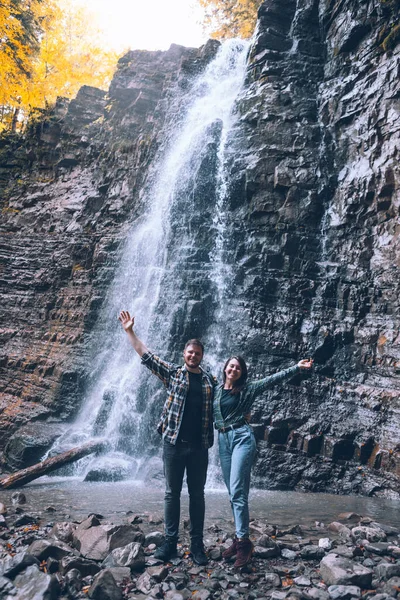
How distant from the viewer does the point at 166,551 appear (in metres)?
4.29

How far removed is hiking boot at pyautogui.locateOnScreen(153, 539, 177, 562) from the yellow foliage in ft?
71.3

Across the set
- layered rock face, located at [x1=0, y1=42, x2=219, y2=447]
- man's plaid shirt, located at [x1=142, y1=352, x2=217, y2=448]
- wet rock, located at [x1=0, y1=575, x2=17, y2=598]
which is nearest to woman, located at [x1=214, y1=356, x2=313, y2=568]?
man's plaid shirt, located at [x1=142, y1=352, x2=217, y2=448]

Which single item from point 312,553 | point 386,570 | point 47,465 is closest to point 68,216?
point 47,465

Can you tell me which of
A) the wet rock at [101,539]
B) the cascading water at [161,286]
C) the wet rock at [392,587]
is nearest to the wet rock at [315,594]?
the wet rock at [392,587]

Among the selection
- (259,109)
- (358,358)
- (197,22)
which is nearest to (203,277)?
(358,358)

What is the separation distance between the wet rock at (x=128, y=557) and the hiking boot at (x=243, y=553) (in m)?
0.89

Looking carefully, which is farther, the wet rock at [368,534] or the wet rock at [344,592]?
the wet rock at [368,534]

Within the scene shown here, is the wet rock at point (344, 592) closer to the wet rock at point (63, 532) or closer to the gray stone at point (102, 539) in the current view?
the gray stone at point (102, 539)

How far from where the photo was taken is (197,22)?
27047 mm

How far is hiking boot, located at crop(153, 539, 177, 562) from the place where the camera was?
4258 mm

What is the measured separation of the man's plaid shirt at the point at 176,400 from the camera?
14.4ft

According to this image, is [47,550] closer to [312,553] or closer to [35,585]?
[35,585]

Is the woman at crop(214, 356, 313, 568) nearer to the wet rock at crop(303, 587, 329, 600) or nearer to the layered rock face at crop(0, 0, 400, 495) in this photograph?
the wet rock at crop(303, 587, 329, 600)

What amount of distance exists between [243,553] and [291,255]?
829cm
